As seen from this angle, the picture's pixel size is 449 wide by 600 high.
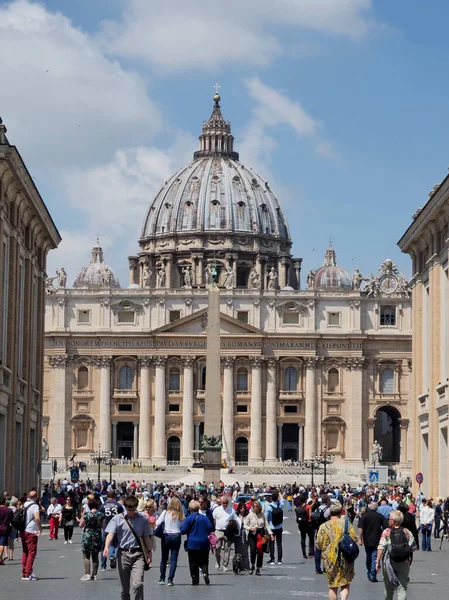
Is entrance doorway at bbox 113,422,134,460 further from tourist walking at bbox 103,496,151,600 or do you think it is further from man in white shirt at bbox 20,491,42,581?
tourist walking at bbox 103,496,151,600

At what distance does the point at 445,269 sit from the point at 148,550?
28.4 metres

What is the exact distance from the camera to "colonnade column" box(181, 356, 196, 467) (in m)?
127

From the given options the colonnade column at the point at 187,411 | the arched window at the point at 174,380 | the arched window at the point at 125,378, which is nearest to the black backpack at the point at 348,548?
the colonnade column at the point at 187,411

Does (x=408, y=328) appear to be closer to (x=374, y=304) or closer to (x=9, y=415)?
(x=374, y=304)

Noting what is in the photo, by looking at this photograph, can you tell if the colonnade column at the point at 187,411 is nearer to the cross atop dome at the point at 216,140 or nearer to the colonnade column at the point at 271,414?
the colonnade column at the point at 271,414

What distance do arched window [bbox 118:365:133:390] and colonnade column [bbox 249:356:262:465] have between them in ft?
33.7

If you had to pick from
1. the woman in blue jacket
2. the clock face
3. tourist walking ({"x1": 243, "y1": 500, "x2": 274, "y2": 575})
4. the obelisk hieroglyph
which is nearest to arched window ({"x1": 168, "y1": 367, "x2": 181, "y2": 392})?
the clock face

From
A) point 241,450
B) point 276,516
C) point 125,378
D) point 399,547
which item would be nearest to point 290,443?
point 241,450

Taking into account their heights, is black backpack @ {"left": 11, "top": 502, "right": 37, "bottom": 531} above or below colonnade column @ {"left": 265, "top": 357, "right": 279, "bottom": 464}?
below

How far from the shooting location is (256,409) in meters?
128

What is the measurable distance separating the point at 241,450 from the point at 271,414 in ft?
14.0

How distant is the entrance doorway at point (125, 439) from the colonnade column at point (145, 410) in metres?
2.31

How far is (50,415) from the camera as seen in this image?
420 feet

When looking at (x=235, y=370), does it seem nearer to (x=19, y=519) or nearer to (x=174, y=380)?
(x=174, y=380)
